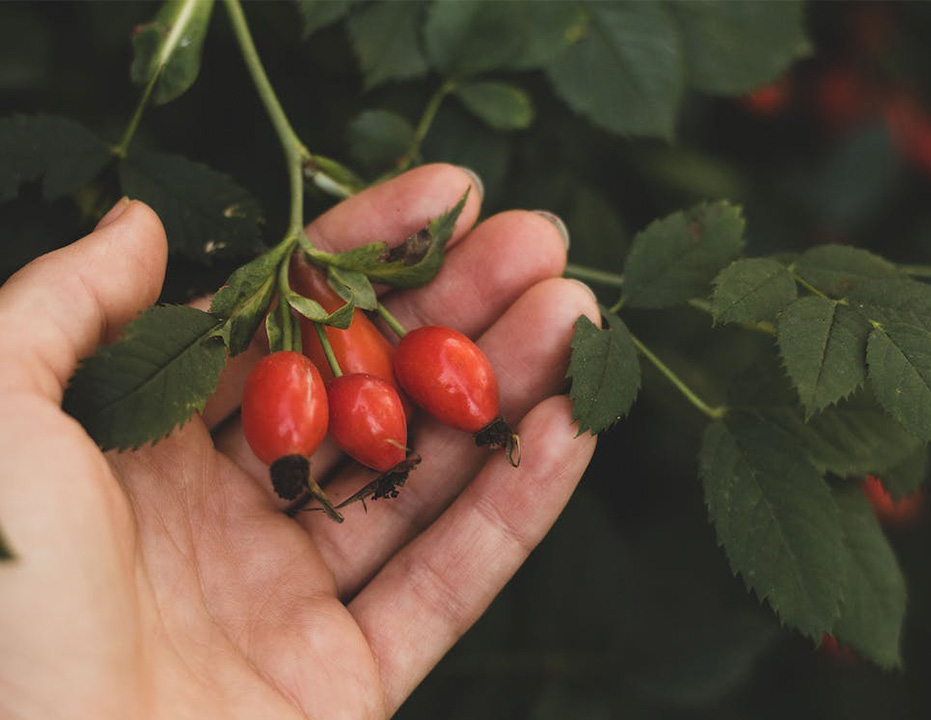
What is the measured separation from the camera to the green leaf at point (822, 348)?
142 cm

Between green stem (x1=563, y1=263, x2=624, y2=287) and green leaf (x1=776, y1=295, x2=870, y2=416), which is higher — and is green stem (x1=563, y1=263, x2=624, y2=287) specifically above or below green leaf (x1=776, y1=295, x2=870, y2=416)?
below

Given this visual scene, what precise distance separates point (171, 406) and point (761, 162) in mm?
2492

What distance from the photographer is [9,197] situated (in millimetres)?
1633

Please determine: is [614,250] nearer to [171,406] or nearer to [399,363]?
[399,363]

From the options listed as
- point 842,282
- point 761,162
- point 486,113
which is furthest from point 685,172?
point 842,282

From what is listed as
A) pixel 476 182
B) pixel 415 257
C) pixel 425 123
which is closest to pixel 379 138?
pixel 425 123

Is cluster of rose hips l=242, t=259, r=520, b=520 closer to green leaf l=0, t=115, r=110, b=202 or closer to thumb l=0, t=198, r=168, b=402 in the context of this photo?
thumb l=0, t=198, r=168, b=402

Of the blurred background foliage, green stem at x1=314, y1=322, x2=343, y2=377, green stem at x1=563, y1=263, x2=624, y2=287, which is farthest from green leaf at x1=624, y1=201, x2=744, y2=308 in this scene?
green stem at x1=314, y1=322, x2=343, y2=377

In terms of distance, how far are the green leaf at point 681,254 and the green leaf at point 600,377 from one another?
23cm

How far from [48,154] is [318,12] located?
624mm

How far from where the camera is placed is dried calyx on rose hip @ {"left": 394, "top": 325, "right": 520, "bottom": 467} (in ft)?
5.02

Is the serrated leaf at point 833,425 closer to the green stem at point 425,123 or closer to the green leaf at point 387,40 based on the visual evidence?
the green stem at point 425,123

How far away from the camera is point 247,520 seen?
174 cm

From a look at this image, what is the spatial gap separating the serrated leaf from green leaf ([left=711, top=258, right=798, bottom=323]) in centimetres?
23
